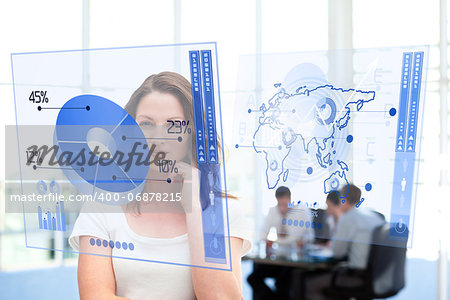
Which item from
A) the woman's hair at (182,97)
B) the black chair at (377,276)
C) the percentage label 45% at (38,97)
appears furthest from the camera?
the black chair at (377,276)

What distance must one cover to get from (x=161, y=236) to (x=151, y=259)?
0.08m

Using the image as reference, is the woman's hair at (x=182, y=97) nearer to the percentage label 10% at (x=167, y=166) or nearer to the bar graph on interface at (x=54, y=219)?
the percentage label 10% at (x=167, y=166)

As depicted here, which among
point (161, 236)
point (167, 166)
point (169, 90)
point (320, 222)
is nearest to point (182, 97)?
point (169, 90)

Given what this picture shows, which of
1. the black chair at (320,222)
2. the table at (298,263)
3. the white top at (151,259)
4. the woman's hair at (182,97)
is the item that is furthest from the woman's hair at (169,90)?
the table at (298,263)

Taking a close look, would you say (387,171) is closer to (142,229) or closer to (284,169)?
(284,169)

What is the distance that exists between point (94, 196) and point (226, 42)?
0.75m

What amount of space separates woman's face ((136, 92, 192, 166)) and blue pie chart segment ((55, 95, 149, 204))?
33 mm

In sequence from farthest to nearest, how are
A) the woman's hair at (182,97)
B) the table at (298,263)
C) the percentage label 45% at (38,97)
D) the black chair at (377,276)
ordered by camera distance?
1. the table at (298,263)
2. the black chair at (377,276)
3. the percentage label 45% at (38,97)
4. the woman's hair at (182,97)

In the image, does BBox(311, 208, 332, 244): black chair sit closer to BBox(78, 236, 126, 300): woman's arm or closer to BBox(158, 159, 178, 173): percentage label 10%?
BBox(158, 159, 178, 173): percentage label 10%

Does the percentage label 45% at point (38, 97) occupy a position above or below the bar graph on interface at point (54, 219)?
above

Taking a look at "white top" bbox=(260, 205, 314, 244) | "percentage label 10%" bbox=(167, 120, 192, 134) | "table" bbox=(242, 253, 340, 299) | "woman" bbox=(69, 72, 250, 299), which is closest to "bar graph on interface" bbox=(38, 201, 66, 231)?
"woman" bbox=(69, 72, 250, 299)

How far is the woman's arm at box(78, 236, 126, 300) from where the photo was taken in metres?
1.58

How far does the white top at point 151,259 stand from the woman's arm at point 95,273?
21 mm

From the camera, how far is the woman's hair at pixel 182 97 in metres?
1.48
